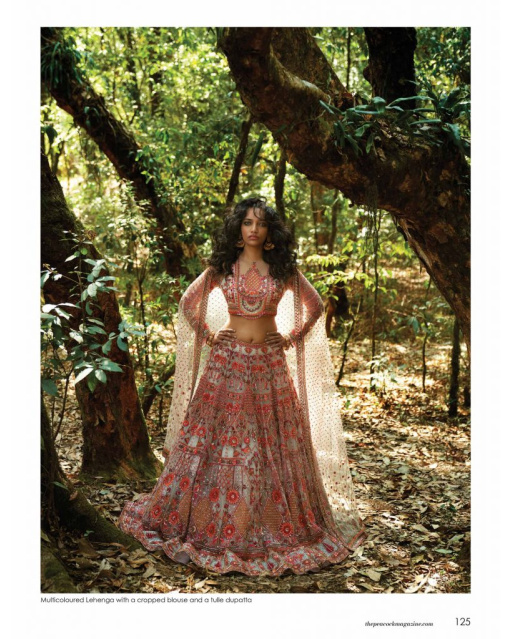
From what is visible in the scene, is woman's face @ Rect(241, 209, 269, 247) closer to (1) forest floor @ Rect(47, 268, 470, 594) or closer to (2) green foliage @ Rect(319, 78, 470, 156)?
(2) green foliage @ Rect(319, 78, 470, 156)

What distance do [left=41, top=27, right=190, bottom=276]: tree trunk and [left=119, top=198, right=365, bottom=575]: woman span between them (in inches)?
76.8

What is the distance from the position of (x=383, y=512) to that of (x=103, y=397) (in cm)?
207

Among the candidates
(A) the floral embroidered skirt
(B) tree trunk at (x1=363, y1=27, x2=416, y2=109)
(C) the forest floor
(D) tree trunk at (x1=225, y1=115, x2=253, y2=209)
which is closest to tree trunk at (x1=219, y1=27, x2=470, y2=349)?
(B) tree trunk at (x1=363, y1=27, x2=416, y2=109)

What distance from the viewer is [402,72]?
11.8 ft

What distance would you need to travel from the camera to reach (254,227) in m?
3.56

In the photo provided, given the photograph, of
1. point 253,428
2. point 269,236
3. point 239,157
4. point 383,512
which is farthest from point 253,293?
point 239,157

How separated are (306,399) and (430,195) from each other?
4.62 feet

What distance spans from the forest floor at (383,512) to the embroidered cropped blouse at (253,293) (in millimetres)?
1459

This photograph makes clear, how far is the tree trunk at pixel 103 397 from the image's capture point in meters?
3.79

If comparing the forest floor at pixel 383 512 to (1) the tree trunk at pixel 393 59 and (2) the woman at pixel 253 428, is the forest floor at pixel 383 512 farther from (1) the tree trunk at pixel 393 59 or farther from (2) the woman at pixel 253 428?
(1) the tree trunk at pixel 393 59

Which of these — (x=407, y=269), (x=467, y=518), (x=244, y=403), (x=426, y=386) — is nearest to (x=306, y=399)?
(x=244, y=403)

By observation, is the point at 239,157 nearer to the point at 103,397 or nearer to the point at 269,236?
the point at 269,236

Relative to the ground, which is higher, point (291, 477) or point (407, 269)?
point (407, 269)

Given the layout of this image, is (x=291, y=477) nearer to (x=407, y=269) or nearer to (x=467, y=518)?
(x=467, y=518)
